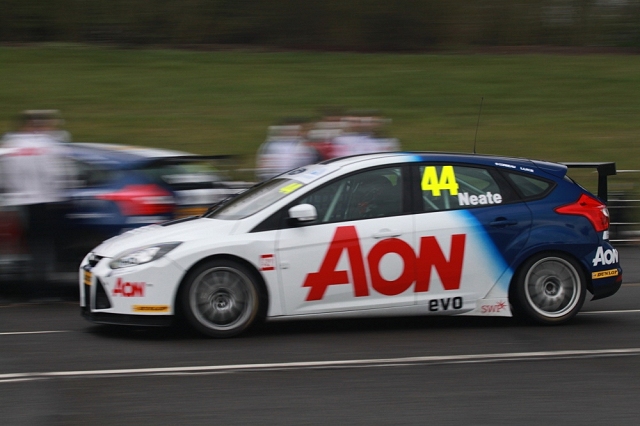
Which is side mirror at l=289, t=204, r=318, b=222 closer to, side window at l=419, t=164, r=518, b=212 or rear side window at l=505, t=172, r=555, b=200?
side window at l=419, t=164, r=518, b=212

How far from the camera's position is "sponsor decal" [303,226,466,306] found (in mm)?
7586

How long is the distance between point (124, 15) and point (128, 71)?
8.69ft

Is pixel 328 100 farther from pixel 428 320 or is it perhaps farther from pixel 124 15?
pixel 428 320

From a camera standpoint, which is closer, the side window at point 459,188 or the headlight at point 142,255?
the headlight at point 142,255

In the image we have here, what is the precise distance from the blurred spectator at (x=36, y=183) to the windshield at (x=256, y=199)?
2192 mm

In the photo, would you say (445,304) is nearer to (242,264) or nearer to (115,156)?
(242,264)

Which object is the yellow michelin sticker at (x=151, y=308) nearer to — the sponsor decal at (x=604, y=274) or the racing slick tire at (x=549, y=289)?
the racing slick tire at (x=549, y=289)

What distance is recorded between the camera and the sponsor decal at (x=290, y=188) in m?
7.85

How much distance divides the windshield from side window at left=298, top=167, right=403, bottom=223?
0.24 meters

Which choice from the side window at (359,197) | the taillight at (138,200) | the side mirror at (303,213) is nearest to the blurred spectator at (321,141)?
the taillight at (138,200)

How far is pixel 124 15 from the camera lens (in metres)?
25.4

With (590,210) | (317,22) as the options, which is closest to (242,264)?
(590,210)

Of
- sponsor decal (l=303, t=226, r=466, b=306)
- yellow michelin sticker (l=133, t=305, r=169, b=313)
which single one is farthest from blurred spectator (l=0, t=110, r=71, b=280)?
sponsor decal (l=303, t=226, r=466, b=306)

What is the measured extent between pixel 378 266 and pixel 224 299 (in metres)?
1.22
